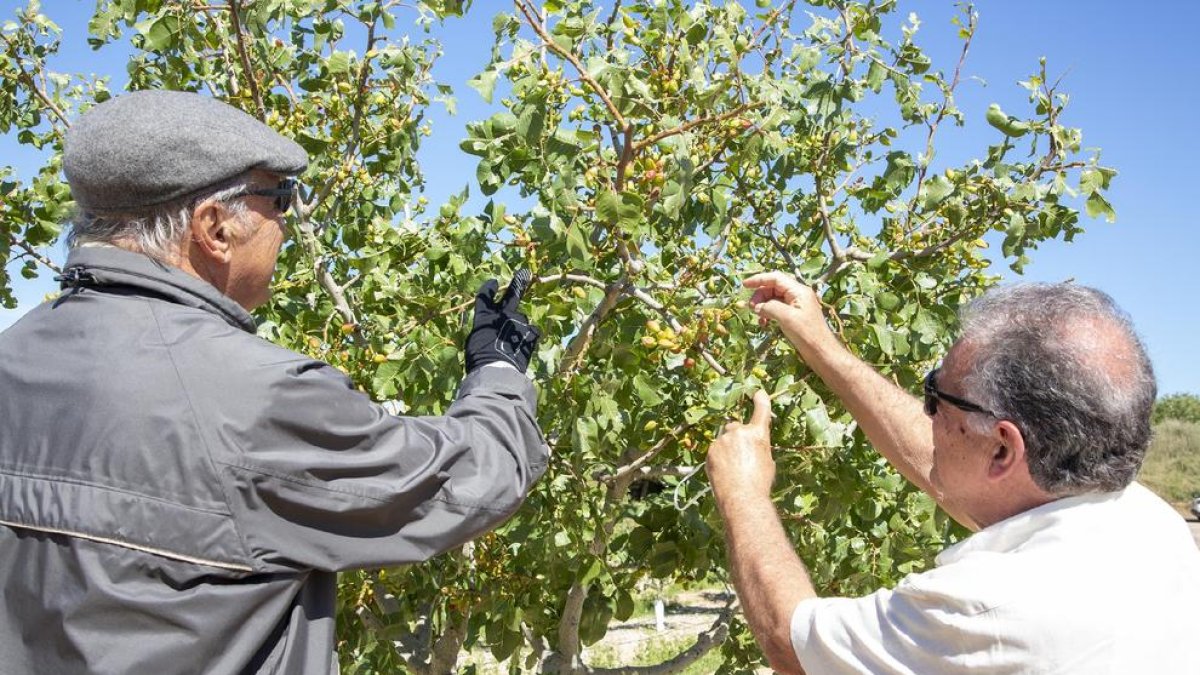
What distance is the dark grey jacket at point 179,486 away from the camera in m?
1.46

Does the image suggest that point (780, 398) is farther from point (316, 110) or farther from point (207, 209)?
point (316, 110)

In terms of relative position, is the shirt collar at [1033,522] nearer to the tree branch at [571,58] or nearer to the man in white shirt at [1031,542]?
the man in white shirt at [1031,542]

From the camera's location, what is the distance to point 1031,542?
1.54 meters

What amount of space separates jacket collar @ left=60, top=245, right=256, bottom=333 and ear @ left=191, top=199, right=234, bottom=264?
0.06 meters

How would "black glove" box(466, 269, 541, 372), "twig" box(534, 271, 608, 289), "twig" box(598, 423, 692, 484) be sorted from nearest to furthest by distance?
"black glove" box(466, 269, 541, 372) < "twig" box(534, 271, 608, 289) < "twig" box(598, 423, 692, 484)

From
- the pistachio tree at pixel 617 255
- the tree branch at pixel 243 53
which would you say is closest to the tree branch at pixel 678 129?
the pistachio tree at pixel 617 255

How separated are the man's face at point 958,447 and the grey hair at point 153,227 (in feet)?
3.86

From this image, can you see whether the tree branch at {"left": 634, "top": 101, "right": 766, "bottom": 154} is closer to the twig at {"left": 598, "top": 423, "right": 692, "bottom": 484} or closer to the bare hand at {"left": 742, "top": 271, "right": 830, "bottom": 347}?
the bare hand at {"left": 742, "top": 271, "right": 830, "bottom": 347}

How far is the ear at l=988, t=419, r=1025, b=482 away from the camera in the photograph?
1.61 metres

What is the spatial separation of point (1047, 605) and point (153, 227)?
1375mm

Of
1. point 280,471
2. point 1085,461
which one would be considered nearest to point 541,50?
point 280,471

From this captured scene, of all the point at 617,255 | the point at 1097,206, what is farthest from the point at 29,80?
the point at 1097,206

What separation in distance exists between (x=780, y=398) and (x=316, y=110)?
2111mm

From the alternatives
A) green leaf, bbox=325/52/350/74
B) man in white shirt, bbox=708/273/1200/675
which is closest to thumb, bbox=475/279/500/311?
man in white shirt, bbox=708/273/1200/675
